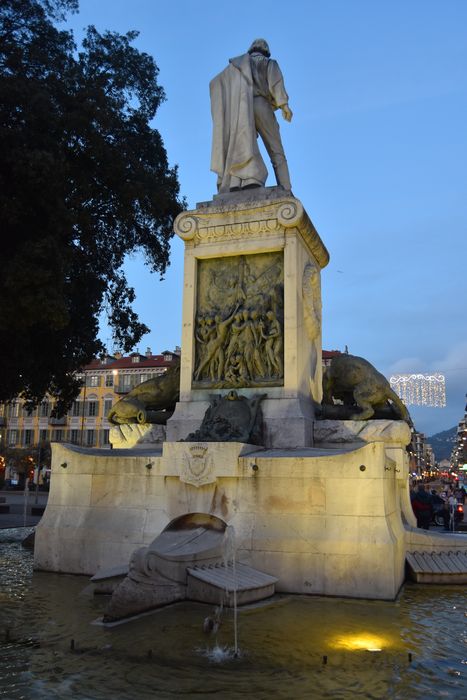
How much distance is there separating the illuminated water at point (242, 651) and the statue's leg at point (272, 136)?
24.1 feet

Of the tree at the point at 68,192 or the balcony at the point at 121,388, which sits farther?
the balcony at the point at 121,388

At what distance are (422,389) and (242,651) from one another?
233 ft

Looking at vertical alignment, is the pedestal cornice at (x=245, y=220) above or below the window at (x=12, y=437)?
above

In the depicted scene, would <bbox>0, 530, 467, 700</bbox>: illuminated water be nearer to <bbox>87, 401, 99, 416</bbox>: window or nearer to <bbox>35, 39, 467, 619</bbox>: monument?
<bbox>35, 39, 467, 619</bbox>: monument

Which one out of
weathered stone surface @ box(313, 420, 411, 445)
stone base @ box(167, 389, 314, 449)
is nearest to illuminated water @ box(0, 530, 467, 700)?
stone base @ box(167, 389, 314, 449)

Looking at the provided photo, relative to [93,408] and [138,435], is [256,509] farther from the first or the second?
[93,408]

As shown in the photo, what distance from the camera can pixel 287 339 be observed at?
937 centimetres

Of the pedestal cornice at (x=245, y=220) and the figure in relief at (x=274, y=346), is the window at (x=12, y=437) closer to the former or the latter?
the pedestal cornice at (x=245, y=220)

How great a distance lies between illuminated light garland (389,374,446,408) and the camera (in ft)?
233

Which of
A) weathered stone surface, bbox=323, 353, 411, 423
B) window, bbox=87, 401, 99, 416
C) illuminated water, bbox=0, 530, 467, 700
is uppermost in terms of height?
window, bbox=87, 401, 99, 416

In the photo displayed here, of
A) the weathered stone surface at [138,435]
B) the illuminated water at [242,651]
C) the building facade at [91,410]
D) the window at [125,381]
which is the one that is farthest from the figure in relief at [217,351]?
the window at [125,381]

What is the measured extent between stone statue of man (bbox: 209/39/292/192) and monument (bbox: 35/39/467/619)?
1.0 inches

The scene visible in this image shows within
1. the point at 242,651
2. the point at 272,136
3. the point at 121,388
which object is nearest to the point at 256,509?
the point at 242,651

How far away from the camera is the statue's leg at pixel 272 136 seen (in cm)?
1114
